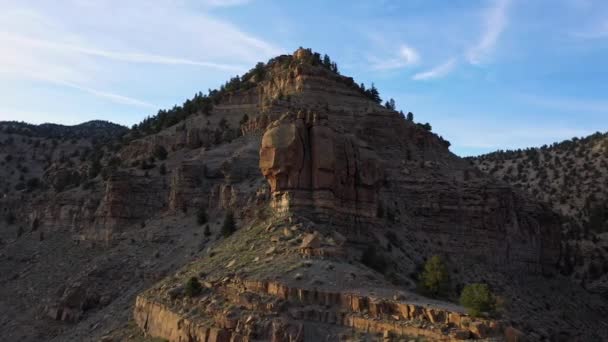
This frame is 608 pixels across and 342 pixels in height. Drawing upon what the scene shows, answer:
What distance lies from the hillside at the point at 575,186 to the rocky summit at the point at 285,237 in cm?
1140

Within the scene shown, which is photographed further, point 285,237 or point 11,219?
point 11,219

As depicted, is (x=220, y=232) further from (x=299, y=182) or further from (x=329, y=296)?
(x=329, y=296)

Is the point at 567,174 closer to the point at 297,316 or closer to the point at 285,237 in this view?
the point at 285,237

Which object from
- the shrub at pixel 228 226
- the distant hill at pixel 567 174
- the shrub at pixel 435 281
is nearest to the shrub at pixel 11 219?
the shrub at pixel 228 226

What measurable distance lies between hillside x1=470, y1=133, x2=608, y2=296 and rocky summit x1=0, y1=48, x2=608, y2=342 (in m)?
11.4

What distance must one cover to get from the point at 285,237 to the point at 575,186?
299 ft

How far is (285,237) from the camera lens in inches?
1522

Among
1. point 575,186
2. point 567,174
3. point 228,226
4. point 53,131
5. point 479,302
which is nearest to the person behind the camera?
point 479,302

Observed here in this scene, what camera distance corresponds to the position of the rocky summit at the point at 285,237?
31.5 metres

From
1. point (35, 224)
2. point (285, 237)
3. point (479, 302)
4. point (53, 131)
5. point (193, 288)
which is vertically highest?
point (53, 131)

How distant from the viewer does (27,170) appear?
13100cm

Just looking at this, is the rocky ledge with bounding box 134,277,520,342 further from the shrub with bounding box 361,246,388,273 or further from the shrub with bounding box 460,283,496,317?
the shrub with bounding box 361,246,388,273

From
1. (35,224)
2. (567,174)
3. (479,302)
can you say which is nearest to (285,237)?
(479,302)

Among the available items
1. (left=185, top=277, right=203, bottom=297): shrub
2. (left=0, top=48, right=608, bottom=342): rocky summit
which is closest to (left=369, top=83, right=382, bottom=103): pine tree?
(left=0, top=48, right=608, bottom=342): rocky summit
